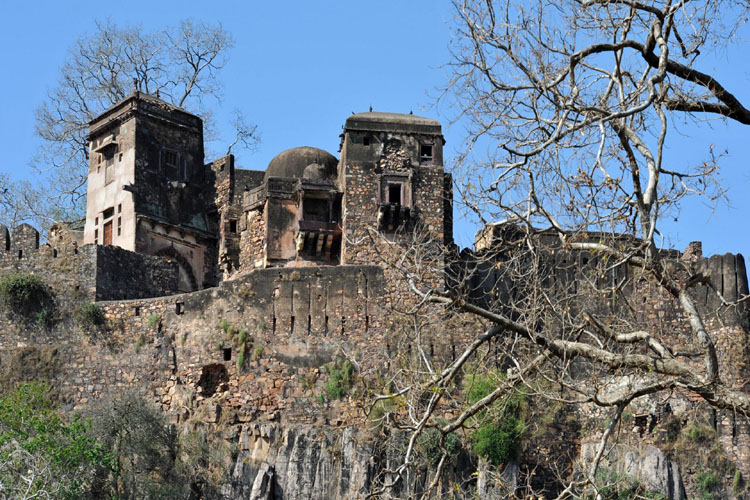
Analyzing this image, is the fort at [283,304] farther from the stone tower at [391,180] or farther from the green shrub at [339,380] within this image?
the green shrub at [339,380]

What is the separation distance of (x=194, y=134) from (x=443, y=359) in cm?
1128

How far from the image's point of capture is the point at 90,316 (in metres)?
30.4

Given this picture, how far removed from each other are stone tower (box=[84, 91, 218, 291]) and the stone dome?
7.13 feet

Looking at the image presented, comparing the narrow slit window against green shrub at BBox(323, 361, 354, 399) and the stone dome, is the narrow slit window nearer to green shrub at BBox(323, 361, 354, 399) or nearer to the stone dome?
the stone dome

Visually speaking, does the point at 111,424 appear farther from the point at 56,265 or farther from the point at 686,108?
the point at 686,108

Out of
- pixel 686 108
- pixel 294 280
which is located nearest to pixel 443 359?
pixel 294 280

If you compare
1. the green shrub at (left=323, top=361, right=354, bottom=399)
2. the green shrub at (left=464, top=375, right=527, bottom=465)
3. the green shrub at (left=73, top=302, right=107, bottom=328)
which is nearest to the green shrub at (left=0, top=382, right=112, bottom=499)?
the green shrub at (left=73, top=302, right=107, bottom=328)

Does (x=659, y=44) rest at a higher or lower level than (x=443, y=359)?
higher

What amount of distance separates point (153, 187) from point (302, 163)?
13.0 ft

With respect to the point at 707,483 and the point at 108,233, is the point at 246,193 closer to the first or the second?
the point at 108,233

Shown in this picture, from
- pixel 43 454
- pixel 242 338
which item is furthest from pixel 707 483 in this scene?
pixel 43 454

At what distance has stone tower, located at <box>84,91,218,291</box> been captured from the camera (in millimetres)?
34750

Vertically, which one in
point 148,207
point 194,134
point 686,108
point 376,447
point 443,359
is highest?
point 194,134

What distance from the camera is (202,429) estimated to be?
28.6m
